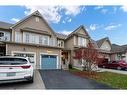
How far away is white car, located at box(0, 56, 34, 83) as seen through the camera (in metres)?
7.77

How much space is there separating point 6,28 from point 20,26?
180cm

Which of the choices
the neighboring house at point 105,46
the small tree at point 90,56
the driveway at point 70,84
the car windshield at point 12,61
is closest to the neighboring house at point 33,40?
the small tree at point 90,56

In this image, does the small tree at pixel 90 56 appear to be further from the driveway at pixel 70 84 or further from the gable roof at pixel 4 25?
the gable roof at pixel 4 25

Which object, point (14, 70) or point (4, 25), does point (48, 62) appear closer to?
point (4, 25)

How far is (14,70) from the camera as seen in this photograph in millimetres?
7883

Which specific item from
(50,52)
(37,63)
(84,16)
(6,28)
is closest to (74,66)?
(50,52)

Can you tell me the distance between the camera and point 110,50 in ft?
103

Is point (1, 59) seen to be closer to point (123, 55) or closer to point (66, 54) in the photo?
point (66, 54)

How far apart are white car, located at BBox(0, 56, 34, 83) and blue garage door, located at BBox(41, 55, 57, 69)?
11192mm

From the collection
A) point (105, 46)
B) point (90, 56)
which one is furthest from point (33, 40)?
point (105, 46)

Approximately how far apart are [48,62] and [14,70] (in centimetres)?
1228

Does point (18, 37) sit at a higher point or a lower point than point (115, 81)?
higher

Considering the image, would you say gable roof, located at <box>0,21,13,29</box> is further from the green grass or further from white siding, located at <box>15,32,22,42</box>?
the green grass
